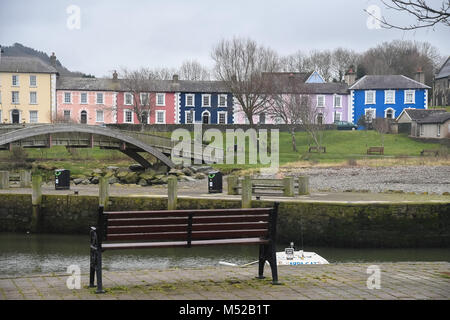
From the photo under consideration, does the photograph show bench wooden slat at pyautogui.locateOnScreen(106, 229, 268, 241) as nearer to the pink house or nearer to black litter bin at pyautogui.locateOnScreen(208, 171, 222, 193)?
black litter bin at pyautogui.locateOnScreen(208, 171, 222, 193)

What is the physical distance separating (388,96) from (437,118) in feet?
40.8

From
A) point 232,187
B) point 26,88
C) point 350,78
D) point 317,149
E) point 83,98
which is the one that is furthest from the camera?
point 350,78

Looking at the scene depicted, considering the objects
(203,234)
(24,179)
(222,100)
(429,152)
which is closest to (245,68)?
(222,100)

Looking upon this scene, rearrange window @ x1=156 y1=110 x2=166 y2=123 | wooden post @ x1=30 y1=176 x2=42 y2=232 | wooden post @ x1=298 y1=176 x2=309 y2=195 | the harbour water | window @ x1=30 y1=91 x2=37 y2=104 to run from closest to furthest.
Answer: the harbour water < wooden post @ x1=30 y1=176 x2=42 y2=232 < wooden post @ x1=298 y1=176 x2=309 y2=195 < window @ x1=30 y1=91 x2=37 y2=104 < window @ x1=156 y1=110 x2=166 y2=123

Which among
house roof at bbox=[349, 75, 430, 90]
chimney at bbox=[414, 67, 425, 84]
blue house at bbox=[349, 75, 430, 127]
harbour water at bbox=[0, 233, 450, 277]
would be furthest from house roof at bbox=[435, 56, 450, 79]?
harbour water at bbox=[0, 233, 450, 277]

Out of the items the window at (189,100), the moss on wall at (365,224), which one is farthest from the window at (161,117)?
the moss on wall at (365,224)

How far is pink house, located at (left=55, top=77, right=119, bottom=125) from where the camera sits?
2625 inches

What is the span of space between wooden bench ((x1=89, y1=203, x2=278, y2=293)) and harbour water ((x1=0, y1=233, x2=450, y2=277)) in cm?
855

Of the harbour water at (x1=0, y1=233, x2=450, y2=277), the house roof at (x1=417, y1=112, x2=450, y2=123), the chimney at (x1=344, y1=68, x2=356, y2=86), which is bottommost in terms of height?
the harbour water at (x1=0, y1=233, x2=450, y2=277)

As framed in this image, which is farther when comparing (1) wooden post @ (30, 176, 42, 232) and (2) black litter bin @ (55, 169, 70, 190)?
(2) black litter bin @ (55, 169, 70, 190)

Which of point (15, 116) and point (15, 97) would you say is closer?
point (15, 116)

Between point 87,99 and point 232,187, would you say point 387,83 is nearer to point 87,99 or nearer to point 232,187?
point 87,99

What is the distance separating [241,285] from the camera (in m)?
8.09
